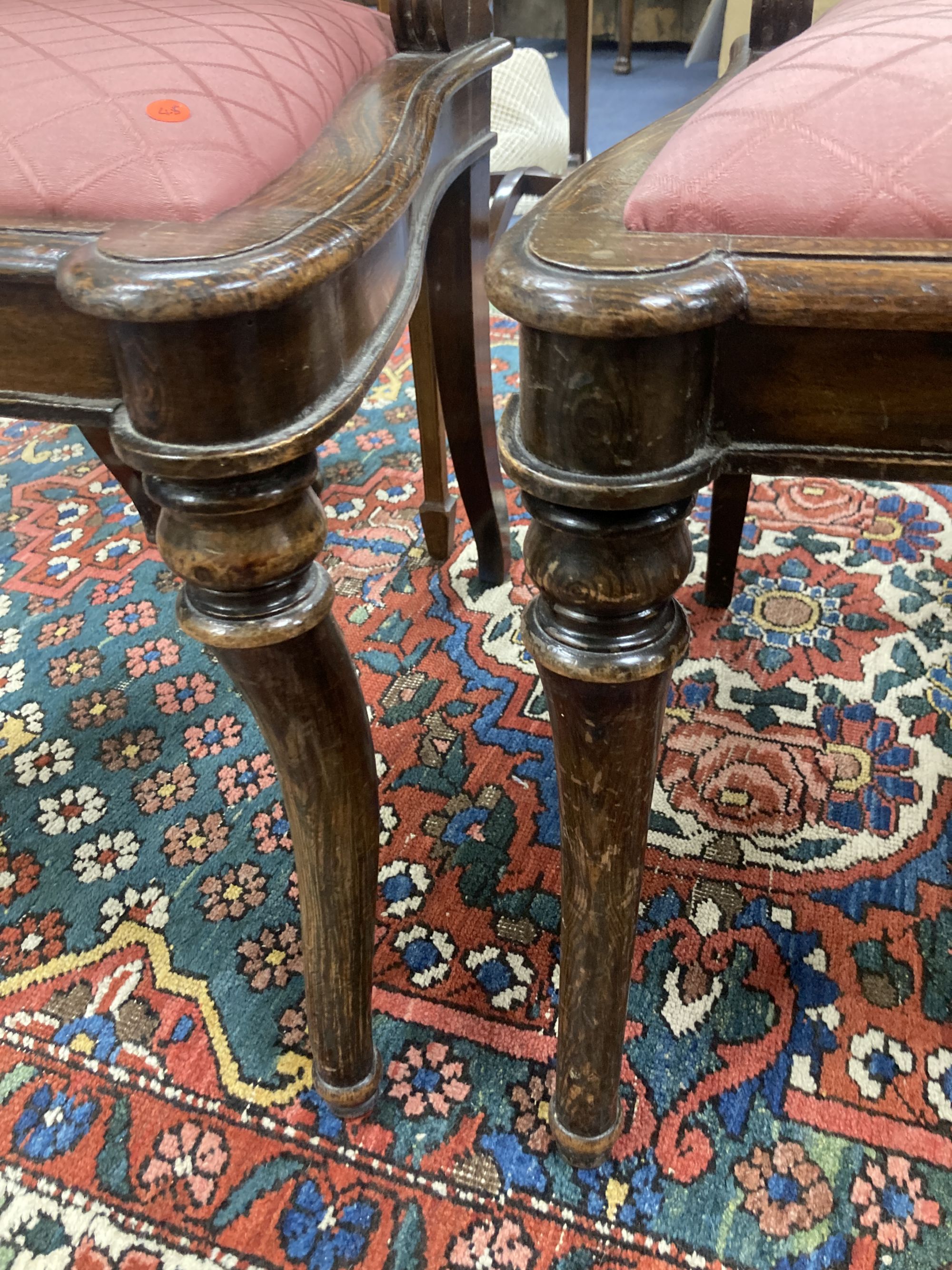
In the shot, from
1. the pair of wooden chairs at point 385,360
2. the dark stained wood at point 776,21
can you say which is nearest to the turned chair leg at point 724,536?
the dark stained wood at point 776,21

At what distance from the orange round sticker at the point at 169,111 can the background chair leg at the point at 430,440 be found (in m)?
0.46

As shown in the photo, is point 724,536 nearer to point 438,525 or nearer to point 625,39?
point 438,525

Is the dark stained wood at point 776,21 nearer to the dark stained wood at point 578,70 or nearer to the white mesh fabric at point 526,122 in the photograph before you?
the dark stained wood at point 578,70

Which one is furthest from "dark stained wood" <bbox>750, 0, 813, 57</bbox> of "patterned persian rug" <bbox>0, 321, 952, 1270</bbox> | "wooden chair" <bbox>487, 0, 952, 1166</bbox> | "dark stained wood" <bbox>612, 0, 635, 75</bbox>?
"dark stained wood" <bbox>612, 0, 635, 75</bbox>

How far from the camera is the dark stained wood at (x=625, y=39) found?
10.6 feet

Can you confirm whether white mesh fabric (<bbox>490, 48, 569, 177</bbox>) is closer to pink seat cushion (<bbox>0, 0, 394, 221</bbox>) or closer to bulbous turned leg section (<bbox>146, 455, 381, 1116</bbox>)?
pink seat cushion (<bbox>0, 0, 394, 221</bbox>)

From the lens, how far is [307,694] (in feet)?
1.40

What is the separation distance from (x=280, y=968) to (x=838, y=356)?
0.55 metres

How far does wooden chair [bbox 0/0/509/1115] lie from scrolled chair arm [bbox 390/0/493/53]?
0.14 ft

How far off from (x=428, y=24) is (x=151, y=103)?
0.29 m

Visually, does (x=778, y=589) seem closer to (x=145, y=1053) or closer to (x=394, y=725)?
(x=394, y=725)

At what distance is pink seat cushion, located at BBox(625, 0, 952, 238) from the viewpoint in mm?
294

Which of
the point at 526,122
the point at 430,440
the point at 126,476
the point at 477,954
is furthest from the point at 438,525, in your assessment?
the point at 526,122

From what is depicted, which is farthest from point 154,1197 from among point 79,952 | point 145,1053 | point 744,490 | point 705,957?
point 744,490
